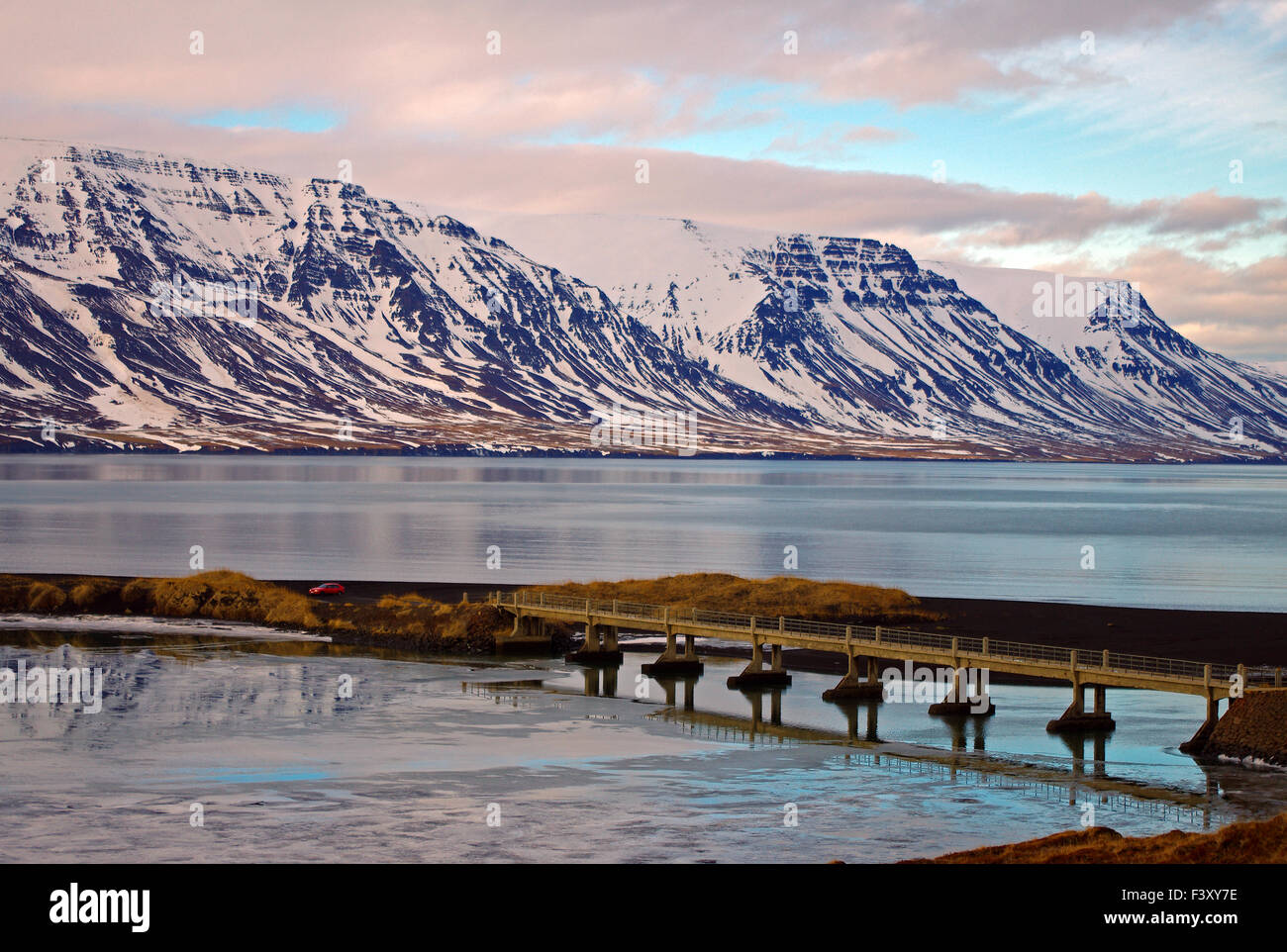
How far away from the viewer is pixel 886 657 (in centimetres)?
5778

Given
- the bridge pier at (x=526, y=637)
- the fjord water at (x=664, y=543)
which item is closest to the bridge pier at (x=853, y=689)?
the bridge pier at (x=526, y=637)

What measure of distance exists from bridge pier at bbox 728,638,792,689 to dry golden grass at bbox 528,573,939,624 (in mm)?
11100

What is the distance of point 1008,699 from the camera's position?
57.8m

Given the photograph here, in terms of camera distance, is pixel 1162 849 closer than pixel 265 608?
Yes

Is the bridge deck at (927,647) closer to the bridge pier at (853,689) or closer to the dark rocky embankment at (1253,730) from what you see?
the dark rocky embankment at (1253,730)

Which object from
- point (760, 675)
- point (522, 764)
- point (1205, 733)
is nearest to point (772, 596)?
point (760, 675)

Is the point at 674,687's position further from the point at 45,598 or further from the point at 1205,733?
the point at 45,598

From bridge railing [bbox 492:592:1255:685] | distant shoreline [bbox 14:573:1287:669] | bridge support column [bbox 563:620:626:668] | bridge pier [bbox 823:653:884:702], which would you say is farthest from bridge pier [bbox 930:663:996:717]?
bridge support column [bbox 563:620:626:668]

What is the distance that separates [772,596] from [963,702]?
69.8ft

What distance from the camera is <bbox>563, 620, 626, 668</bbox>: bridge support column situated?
216ft
